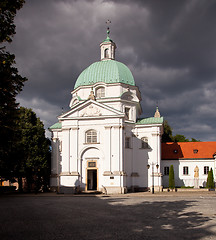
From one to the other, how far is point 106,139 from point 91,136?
2.06m

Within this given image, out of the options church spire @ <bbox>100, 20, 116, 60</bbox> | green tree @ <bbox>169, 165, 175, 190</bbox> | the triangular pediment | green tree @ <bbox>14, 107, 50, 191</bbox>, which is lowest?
green tree @ <bbox>169, 165, 175, 190</bbox>

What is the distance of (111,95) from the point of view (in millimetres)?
41969

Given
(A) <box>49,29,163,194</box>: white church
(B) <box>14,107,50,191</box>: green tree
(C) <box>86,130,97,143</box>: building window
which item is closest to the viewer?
(A) <box>49,29,163,194</box>: white church

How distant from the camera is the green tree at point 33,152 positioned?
1565 inches

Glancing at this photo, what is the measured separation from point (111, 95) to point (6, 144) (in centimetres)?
2687

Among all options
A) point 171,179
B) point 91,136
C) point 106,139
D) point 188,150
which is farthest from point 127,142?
point 188,150

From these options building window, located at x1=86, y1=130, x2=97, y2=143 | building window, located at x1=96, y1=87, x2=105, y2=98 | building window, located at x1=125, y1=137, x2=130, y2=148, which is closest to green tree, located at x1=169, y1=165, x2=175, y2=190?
building window, located at x1=125, y1=137, x2=130, y2=148

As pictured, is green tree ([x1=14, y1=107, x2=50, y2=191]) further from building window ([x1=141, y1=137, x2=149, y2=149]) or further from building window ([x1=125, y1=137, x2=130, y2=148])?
building window ([x1=141, y1=137, x2=149, y2=149])

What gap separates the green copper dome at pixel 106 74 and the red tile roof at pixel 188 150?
38.3ft

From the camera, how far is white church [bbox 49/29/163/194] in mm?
36938

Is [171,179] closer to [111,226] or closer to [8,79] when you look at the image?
[111,226]

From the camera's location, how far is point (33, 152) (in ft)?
132

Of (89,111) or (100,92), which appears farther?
(100,92)

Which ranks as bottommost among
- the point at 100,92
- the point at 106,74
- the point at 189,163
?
the point at 189,163
